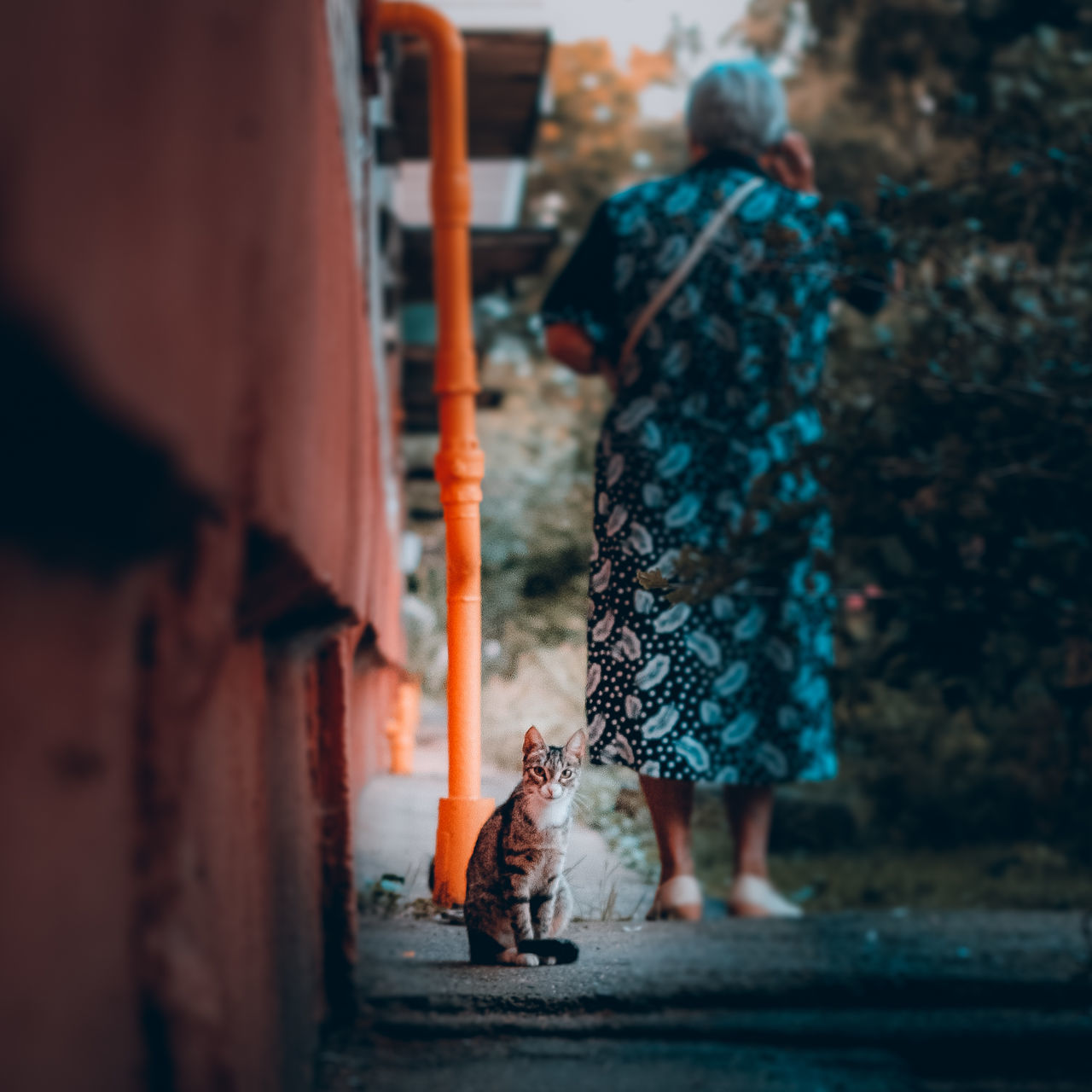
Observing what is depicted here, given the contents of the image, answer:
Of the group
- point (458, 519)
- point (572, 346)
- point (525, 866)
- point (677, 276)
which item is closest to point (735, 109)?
point (677, 276)

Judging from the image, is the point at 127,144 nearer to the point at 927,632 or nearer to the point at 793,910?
the point at 927,632

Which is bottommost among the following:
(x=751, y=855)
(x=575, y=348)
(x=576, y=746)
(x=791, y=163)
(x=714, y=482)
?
(x=751, y=855)

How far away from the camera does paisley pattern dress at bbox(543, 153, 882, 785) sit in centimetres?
111

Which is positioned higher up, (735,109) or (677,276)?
(735,109)

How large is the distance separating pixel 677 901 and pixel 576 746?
0.28 m

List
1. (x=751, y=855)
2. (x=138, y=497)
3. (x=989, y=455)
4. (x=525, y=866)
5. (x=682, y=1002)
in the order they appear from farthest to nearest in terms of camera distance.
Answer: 1. (x=751, y=855)
2. (x=989, y=455)
3. (x=682, y=1002)
4. (x=525, y=866)
5. (x=138, y=497)

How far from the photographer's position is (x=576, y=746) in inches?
37.7

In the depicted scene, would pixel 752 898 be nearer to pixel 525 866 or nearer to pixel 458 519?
pixel 525 866

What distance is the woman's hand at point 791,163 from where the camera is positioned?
1350mm

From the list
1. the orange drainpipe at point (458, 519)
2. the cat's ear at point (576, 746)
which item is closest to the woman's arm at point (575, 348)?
the orange drainpipe at point (458, 519)

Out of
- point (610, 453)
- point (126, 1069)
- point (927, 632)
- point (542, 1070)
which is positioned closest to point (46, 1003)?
point (126, 1069)

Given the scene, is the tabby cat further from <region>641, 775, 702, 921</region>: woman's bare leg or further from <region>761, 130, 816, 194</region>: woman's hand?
<region>761, 130, 816, 194</region>: woman's hand

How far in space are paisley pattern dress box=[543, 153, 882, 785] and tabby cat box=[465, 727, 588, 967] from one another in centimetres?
12

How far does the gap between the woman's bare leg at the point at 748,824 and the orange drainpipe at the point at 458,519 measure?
0.43 meters
